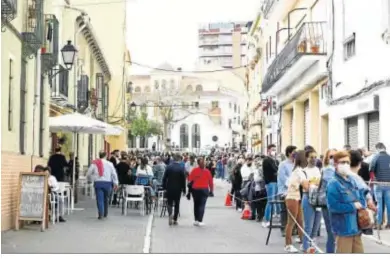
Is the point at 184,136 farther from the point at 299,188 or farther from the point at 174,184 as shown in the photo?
the point at 299,188

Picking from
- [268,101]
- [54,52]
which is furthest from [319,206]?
[268,101]

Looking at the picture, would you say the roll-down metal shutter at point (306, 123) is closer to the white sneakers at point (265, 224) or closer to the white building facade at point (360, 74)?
the white building facade at point (360, 74)

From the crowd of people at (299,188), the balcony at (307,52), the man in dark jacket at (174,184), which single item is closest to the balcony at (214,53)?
the balcony at (307,52)

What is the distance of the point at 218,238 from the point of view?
1443 cm

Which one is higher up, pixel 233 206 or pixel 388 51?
pixel 388 51

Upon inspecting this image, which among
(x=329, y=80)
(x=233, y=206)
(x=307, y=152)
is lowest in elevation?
(x=233, y=206)

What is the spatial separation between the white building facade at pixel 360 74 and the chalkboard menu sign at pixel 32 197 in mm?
7689

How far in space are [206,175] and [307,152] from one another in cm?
495

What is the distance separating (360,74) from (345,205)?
11.7 m

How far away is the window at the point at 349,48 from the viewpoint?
2074cm

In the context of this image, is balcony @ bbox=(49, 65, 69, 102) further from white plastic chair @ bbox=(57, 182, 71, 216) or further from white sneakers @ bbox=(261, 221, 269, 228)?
white sneakers @ bbox=(261, 221, 269, 228)

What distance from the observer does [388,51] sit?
17.1 m

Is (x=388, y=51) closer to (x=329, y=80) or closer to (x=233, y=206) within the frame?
(x=329, y=80)

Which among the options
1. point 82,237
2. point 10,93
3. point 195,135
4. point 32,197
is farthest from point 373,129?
point 195,135
